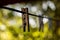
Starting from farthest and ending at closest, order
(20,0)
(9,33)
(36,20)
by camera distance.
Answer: (9,33)
(36,20)
(20,0)

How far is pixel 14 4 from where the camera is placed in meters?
1.59

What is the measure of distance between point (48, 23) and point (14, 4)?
0.48m

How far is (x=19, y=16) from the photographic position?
1606 millimetres

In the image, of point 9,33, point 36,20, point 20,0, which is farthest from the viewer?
point 9,33

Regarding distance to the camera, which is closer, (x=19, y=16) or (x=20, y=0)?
(x=20, y=0)

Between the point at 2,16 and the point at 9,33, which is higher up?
the point at 2,16

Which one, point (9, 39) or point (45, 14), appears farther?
point (9, 39)

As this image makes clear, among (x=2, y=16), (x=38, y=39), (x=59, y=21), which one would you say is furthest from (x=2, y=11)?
(x=59, y=21)

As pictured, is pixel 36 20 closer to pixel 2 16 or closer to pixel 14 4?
pixel 14 4

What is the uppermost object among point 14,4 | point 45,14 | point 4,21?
point 14,4

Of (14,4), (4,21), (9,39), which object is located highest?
(14,4)

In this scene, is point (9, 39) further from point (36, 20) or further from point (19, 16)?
point (36, 20)

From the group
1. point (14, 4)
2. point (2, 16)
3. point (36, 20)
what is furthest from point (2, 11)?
point (36, 20)

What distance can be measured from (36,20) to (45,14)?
0.13m
